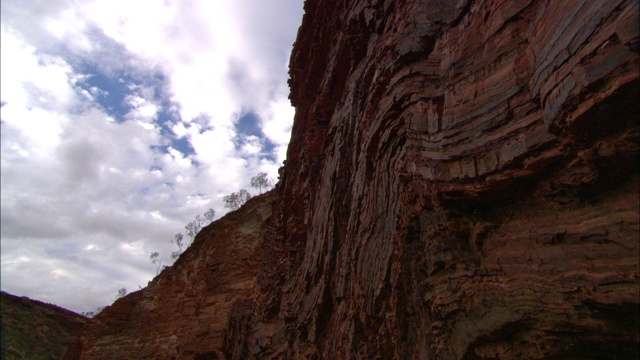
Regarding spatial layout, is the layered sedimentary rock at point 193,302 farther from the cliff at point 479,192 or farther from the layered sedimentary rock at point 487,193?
the layered sedimentary rock at point 487,193

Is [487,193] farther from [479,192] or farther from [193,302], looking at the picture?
[193,302]

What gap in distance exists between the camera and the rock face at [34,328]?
3434cm

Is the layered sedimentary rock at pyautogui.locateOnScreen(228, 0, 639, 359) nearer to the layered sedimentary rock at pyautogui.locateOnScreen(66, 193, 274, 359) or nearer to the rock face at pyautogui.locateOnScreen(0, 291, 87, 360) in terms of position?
the layered sedimentary rock at pyautogui.locateOnScreen(66, 193, 274, 359)

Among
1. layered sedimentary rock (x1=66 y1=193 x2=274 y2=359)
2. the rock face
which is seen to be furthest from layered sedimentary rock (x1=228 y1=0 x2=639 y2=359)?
the rock face

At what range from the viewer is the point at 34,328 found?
36.8 meters

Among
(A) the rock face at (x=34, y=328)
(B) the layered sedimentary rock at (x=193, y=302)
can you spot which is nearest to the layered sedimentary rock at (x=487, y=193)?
(B) the layered sedimentary rock at (x=193, y=302)

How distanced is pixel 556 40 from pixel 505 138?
1.22 m

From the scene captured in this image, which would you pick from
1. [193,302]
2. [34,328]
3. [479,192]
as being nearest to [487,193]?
[479,192]

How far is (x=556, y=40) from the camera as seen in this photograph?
4324 millimetres

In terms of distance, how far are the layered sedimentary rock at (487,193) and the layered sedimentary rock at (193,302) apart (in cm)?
1132

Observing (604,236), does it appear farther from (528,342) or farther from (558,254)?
(528,342)

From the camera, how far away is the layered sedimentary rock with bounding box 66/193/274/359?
65.0 feet

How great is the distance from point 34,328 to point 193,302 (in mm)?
24897

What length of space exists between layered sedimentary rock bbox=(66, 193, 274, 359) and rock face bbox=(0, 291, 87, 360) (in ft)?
33.3
